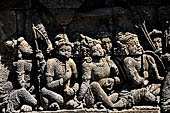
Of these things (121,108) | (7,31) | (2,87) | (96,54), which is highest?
(7,31)

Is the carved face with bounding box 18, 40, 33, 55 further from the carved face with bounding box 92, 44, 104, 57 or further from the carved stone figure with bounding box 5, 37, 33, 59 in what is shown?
the carved face with bounding box 92, 44, 104, 57

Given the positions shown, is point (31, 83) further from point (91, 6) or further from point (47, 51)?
point (91, 6)

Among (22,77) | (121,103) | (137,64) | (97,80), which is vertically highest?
(137,64)

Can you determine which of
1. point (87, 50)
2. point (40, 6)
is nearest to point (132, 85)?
point (87, 50)

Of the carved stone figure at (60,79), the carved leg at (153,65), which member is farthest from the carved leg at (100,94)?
the carved leg at (153,65)

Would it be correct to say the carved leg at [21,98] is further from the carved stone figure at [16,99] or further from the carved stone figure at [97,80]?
the carved stone figure at [97,80]

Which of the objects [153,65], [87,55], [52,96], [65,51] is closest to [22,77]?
[52,96]

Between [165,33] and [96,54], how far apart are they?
1.23m

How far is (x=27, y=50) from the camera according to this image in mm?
7062

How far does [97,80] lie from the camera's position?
279 inches

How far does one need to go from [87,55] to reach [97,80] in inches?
18.7

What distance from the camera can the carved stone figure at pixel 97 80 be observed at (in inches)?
276

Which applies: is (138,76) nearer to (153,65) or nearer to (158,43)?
(153,65)

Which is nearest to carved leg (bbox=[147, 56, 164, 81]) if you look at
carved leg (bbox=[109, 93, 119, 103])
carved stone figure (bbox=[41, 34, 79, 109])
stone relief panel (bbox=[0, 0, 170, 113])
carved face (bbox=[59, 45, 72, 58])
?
stone relief panel (bbox=[0, 0, 170, 113])
